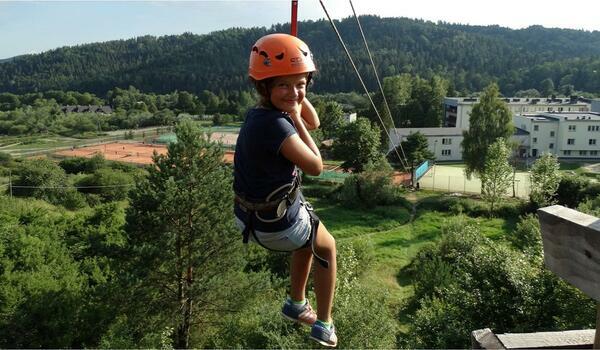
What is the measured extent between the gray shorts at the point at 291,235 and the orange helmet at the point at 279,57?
0.91m

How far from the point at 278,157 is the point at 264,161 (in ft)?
0.29

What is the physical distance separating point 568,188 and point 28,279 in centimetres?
3945

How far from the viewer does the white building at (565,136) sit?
6288 centimetres

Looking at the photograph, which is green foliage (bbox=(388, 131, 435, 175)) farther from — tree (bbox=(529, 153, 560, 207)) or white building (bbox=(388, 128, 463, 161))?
tree (bbox=(529, 153, 560, 207))

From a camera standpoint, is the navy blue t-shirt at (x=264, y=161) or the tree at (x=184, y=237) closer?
the navy blue t-shirt at (x=264, y=161)

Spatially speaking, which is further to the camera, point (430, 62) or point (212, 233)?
point (430, 62)

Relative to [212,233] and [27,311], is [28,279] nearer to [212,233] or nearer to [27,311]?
[27,311]

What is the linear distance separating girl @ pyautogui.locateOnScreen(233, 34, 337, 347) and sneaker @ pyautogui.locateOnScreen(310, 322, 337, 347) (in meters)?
0.55

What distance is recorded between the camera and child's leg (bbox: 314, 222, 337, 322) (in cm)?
324

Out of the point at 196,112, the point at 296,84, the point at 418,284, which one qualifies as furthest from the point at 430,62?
the point at 296,84

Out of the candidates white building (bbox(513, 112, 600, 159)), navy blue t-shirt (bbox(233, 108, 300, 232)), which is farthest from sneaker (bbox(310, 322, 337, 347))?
white building (bbox(513, 112, 600, 159))

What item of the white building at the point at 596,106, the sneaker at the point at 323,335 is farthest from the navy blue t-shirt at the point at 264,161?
the white building at the point at 596,106

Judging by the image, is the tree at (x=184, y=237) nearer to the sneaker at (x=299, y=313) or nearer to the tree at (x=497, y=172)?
the sneaker at (x=299, y=313)

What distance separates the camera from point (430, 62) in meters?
199
